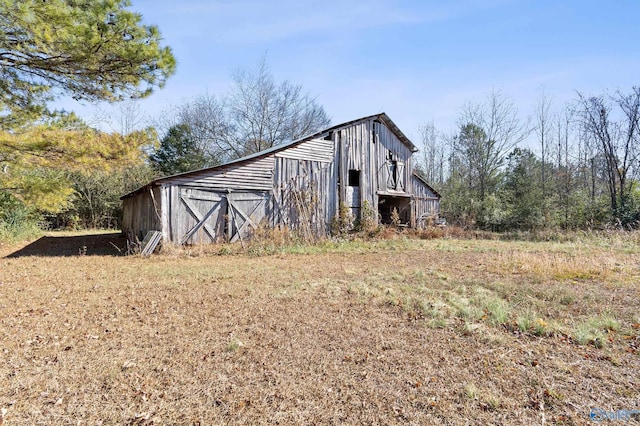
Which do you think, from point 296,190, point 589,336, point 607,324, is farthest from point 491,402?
point 296,190

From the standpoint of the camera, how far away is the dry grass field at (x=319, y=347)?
249cm

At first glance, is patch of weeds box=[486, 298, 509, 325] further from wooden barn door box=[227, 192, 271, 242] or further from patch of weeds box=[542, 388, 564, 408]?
wooden barn door box=[227, 192, 271, 242]

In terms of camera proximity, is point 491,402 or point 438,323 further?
point 438,323

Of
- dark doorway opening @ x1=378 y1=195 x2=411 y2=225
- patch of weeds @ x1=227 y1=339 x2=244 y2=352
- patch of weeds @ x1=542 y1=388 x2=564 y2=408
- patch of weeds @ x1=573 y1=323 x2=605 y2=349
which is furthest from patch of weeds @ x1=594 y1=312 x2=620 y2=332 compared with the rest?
dark doorway opening @ x1=378 y1=195 x2=411 y2=225

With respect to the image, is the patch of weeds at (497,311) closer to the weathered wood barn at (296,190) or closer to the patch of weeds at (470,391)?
the patch of weeds at (470,391)

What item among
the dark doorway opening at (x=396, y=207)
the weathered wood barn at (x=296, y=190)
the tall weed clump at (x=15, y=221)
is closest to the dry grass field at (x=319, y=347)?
the weathered wood barn at (x=296, y=190)

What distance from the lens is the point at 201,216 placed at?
11.0 metres

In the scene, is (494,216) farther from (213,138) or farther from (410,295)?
(213,138)

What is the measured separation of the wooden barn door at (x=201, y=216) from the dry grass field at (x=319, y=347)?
3752mm

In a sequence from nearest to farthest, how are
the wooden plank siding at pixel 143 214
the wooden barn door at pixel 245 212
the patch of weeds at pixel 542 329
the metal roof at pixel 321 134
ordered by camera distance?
the patch of weeds at pixel 542 329, the wooden plank siding at pixel 143 214, the wooden barn door at pixel 245 212, the metal roof at pixel 321 134

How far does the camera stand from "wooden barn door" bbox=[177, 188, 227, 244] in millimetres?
10711

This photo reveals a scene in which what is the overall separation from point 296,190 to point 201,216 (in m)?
4.02

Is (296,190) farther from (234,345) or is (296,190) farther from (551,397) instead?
(551,397)

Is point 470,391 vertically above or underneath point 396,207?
underneath
